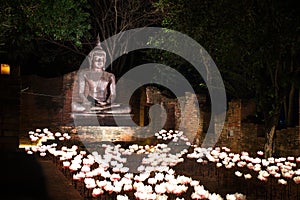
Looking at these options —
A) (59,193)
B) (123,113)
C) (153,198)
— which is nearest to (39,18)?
(123,113)

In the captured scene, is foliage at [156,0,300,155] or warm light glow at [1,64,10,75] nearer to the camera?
foliage at [156,0,300,155]

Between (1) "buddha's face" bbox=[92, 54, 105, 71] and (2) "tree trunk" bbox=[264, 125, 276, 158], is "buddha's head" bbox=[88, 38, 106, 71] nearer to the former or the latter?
(1) "buddha's face" bbox=[92, 54, 105, 71]

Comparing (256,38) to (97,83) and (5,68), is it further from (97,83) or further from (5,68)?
(5,68)

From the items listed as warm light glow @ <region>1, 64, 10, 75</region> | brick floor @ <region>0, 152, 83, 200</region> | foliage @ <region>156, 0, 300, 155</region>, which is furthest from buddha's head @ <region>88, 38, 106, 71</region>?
brick floor @ <region>0, 152, 83, 200</region>

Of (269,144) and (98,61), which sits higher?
(98,61)

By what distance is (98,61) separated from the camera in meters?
17.2

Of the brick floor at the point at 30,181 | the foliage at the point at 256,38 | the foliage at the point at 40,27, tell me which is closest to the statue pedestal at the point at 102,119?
the foliage at the point at 40,27

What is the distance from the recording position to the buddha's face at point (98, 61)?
1717cm

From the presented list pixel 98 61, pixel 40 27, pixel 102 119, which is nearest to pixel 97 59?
pixel 98 61

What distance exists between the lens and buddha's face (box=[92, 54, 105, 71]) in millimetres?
17170

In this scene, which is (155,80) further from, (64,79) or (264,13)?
(264,13)

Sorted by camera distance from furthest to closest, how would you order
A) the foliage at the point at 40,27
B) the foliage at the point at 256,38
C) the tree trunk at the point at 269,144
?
the foliage at the point at 40,27 < the tree trunk at the point at 269,144 < the foliage at the point at 256,38

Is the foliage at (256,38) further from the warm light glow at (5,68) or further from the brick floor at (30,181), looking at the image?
the warm light glow at (5,68)

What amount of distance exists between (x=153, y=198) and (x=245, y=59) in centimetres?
747
